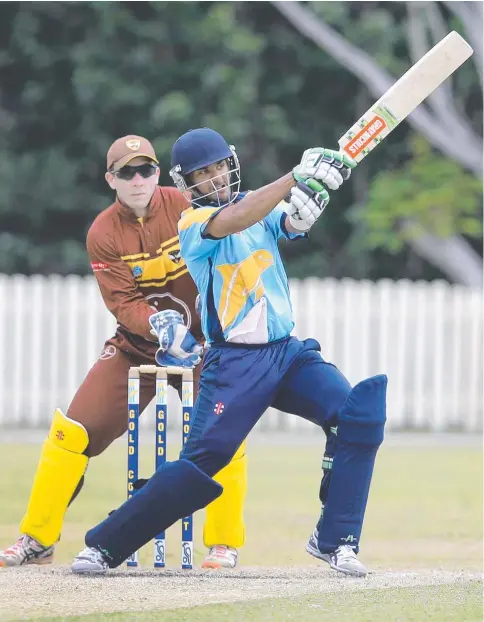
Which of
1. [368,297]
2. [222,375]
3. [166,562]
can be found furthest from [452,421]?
[222,375]

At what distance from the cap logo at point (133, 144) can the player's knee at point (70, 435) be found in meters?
1.22

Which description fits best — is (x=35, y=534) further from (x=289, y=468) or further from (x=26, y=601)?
(x=289, y=468)

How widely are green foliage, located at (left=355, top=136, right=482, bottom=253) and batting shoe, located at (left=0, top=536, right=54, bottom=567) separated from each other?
10.0 metres

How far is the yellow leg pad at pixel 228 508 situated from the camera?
6.41 meters

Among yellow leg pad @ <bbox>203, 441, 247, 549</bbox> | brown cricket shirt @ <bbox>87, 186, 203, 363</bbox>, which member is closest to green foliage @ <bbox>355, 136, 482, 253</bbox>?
brown cricket shirt @ <bbox>87, 186, 203, 363</bbox>

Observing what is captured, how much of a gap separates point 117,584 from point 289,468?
5307 mm

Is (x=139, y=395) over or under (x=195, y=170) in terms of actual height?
under

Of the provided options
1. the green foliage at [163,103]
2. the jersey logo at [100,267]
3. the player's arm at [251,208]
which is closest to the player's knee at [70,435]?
the jersey logo at [100,267]

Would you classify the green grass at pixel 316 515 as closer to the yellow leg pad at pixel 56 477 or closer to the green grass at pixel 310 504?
the green grass at pixel 310 504

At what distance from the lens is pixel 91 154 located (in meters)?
18.5

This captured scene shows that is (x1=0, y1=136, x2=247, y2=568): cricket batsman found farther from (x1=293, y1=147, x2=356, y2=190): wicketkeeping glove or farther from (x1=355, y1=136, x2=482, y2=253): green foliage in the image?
(x1=355, y1=136, x2=482, y2=253): green foliage

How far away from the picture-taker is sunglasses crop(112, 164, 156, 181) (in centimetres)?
646

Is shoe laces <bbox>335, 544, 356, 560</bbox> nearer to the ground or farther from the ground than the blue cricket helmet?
nearer to the ground

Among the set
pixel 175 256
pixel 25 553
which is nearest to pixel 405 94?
pixel 175 256
